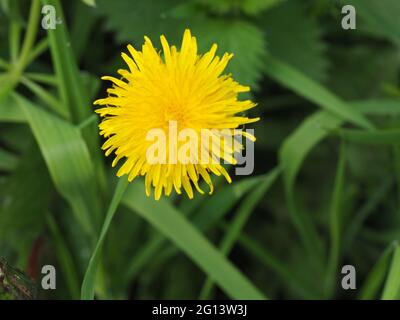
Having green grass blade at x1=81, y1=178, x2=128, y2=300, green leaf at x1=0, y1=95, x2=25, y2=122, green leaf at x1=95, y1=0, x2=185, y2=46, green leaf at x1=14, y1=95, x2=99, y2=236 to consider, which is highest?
green leaf at x1=95, y1=0, x2=185, y2=46

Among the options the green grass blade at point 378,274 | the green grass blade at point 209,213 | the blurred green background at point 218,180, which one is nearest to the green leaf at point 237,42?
the blurred green background at point 218,180

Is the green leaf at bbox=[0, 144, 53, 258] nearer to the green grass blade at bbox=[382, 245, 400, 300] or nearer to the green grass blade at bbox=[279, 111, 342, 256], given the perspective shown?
the green grass blade at bbox=[279, 111, 342, 256]

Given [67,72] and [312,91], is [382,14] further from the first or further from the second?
[67,72]

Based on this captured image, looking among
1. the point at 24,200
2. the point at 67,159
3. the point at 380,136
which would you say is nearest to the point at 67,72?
the point at 67,159

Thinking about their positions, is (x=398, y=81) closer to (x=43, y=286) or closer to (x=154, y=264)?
Answer: (x=154, y=264)

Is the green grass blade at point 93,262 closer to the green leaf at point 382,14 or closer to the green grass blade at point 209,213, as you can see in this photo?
the green grass blade at point 209,213

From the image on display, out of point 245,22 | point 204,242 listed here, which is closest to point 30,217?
point 204,242

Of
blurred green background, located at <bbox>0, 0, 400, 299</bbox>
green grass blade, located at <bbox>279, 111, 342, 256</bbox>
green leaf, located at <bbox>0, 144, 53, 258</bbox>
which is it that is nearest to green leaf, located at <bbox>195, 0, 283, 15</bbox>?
blurred green background, located at <bbox>0, 0, 400, 299</bbox>

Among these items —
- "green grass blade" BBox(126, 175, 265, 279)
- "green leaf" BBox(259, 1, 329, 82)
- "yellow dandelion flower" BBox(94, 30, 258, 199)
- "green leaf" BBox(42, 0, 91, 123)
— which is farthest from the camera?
"green leaf" BBox(259, 1, 329, 82)
